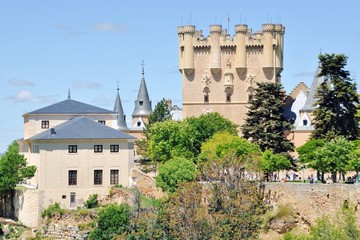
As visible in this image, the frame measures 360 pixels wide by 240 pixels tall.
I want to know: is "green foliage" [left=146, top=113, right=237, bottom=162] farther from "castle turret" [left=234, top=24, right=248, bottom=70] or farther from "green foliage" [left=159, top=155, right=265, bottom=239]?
"green foliage" [left=159, top=155, right=265, bottom=239]

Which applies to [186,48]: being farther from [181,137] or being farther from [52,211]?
[52,211]

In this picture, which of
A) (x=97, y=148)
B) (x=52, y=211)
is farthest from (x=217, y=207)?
(x=97, y=148)

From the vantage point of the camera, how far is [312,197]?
46.4 m

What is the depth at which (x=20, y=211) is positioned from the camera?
58.1 meters

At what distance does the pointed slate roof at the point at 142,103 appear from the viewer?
9794cm

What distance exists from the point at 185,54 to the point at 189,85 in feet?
9.02

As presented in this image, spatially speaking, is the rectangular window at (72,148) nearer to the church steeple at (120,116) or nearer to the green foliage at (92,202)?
the green foliage at (92,202)

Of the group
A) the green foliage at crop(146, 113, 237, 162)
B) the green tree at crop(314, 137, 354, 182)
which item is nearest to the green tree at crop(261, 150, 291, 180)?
the green tree at crop(314, 137, 354, 182)

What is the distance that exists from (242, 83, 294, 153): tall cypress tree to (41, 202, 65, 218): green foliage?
14185 mm

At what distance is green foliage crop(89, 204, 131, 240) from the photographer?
50.1m

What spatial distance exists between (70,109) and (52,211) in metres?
11.6

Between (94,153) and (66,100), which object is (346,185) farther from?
(66,100)

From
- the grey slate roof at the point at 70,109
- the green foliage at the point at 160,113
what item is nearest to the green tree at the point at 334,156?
the grey slate roof at the point at 70,109

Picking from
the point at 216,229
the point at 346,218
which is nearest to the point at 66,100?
the point at 216,229
